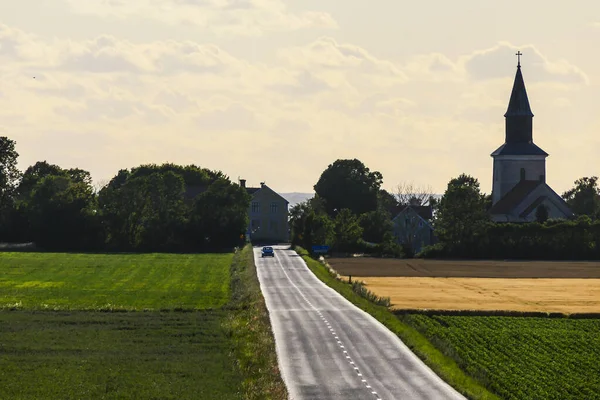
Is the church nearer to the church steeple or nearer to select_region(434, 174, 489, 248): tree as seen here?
the church steeple

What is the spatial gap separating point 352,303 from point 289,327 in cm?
1335

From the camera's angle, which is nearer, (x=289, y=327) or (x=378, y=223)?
(x=289, y=327)

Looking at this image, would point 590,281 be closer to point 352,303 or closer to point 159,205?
point 352,303

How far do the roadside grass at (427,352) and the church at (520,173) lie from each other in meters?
81.9

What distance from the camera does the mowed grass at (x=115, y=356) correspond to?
38.2 m

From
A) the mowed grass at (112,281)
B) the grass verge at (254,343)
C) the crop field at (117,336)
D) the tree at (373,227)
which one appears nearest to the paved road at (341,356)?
the grass verge at (254,343)

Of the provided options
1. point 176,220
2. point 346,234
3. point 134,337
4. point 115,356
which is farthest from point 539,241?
point 115,356

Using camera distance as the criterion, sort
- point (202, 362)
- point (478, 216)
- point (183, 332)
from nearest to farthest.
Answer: point (202, 362) → point (183, 332) → point (478, 216)

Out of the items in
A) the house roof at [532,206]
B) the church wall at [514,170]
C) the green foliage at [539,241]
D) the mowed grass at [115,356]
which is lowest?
the mowed grass at [115,356]

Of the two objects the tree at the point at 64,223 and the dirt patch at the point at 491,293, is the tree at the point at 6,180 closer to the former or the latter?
the tree at the point at 64,223

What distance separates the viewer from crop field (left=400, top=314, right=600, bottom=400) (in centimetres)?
4122

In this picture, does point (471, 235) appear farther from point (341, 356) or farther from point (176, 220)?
point (341, 356)

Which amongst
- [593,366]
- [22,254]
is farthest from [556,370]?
[22,254]

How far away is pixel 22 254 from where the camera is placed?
431ft
